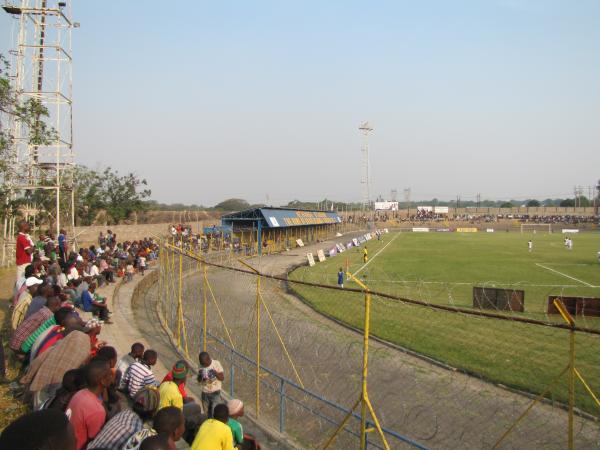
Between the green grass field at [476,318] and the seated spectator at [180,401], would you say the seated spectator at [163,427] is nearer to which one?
the seated spectator at [180,401]

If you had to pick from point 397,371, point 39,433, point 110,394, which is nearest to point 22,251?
point 110,394

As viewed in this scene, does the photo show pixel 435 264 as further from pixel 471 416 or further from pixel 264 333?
pixel 471 416

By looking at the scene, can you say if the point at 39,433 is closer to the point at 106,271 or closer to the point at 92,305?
the point at 92,305

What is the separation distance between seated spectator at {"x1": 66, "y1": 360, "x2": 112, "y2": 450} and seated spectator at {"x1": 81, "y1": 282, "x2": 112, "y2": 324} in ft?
29.3

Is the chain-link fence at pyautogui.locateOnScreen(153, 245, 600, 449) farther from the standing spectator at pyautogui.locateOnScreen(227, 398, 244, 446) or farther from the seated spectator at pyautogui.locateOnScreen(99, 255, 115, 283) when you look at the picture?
the seated spectator at pyautogui.locateOnScreen(99, 255, 115, 283)

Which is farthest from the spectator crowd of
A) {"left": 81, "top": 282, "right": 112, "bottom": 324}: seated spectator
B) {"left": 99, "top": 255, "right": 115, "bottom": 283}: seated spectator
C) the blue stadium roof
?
the blue stadium roof

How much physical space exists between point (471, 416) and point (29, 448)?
908cm

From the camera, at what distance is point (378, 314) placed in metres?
17.8

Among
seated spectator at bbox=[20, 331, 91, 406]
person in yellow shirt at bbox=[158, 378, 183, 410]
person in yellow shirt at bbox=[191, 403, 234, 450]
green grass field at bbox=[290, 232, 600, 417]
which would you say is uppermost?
seated spectator at bbox=[20, 331, 91, 406]

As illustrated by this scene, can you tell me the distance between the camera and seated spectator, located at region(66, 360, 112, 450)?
14.8ft

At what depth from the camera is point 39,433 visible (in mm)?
2205

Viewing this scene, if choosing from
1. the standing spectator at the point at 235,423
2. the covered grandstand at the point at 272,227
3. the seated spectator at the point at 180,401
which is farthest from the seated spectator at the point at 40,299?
the covered grandstand at the point at 272,227

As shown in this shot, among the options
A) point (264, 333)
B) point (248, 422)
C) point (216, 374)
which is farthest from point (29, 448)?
point (264, 333)

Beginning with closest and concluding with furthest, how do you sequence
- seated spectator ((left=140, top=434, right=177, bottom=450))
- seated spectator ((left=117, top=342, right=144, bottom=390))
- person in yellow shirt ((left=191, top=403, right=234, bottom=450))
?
seated spectator ((left=140, top=434, right=177, bottom=450)), person in yellow shirt ((left=191, top=403, right=234, bottom=450)), seated spectator ((left=117, top=342, right=144, bottom=390))
